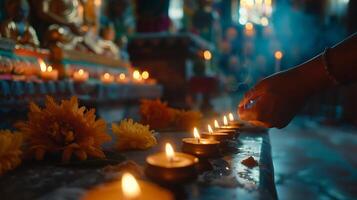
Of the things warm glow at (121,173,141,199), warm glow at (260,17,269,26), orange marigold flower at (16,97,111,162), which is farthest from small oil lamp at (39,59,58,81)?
warm glow at (260,17,269,26)

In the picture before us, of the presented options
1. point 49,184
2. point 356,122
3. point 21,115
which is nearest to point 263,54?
point 356,122

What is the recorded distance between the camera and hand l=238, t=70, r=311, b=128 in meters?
1.38

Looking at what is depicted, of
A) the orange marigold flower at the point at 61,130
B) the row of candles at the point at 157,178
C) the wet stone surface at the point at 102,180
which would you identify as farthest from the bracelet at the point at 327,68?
the orange marigold flower at the point at 61,130

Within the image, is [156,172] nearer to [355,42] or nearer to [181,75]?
[355,42]

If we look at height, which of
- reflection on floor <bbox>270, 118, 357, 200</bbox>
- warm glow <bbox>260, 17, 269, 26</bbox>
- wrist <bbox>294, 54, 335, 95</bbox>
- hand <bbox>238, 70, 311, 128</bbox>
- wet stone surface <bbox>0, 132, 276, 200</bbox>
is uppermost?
warm glow <bbox>260, 17, 269, 26</bbox>

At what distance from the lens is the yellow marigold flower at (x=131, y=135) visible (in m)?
1.59

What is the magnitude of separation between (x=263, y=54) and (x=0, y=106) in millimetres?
14767

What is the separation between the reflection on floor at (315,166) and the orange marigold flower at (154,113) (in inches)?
36.1

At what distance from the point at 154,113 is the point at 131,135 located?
0.82m

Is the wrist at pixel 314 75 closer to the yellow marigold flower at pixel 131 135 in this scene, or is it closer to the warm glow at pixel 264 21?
the yellow marigold flower at pixel 131 135

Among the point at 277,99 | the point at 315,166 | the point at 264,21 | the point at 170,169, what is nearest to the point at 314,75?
the point at 277,99

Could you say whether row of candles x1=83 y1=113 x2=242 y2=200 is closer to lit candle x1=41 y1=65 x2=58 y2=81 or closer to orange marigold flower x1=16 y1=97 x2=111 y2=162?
orange marigold flower x1=16 y1=97 x2=111 y2=162

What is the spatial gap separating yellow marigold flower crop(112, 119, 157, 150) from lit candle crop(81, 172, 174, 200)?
63cm

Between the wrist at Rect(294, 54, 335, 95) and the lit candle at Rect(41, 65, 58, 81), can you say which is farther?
the lit candle at Rect(41, 65, 58, 81)
